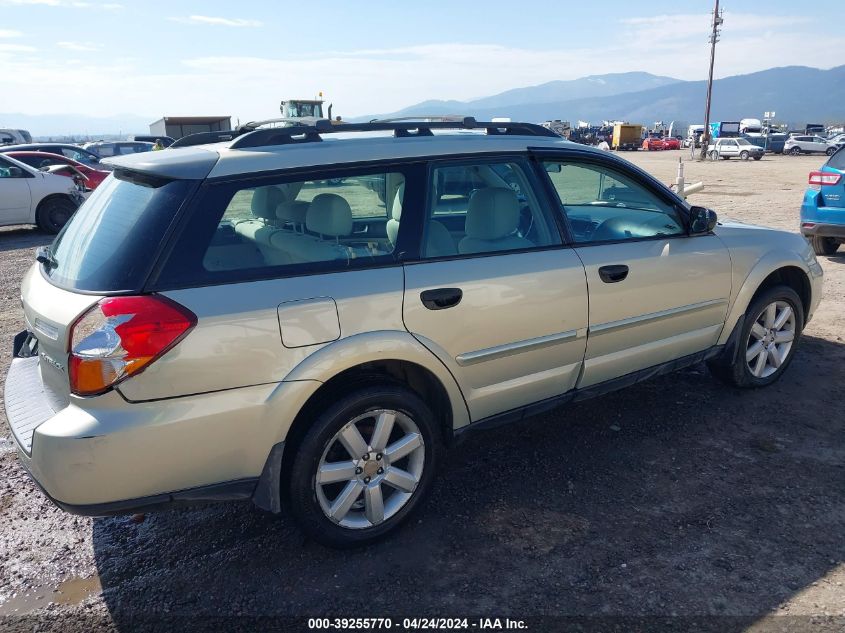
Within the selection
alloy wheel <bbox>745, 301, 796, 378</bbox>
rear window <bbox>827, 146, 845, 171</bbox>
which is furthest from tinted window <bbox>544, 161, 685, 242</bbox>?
rear window <bbox>827, 146, 845, 171</bbox>

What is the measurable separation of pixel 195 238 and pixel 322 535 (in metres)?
1.36

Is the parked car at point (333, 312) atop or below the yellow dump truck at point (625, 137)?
below

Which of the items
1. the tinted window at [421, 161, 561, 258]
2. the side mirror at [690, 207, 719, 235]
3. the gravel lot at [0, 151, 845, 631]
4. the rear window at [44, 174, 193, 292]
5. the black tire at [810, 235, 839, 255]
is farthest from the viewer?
the black tire at [810, 235, 839, 255]

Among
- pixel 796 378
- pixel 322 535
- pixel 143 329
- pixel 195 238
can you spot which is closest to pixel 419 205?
pixel 195 238

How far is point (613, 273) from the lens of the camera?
11.7ft

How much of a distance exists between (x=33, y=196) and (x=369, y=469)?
11.5m

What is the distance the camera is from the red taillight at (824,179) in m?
8.10

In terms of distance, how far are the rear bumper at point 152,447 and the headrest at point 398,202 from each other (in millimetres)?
945

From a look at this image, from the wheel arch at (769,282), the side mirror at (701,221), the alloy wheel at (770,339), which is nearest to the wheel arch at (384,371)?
the side mirror at (701,221)

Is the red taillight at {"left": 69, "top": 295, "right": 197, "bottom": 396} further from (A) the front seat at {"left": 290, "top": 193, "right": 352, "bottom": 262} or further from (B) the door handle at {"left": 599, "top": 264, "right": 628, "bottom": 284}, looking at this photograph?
(B) the door handle at {"left": 599, "top": 264, "right": 628, "bottom": 284}

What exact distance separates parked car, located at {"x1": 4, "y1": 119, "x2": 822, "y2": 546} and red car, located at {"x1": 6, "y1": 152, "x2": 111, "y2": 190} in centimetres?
1162

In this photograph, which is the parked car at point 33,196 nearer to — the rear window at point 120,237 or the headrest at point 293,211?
the rear window at point 120,237

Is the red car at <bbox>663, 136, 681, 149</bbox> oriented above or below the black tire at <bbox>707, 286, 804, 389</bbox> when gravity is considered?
above

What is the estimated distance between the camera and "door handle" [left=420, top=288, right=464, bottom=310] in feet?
9.64
